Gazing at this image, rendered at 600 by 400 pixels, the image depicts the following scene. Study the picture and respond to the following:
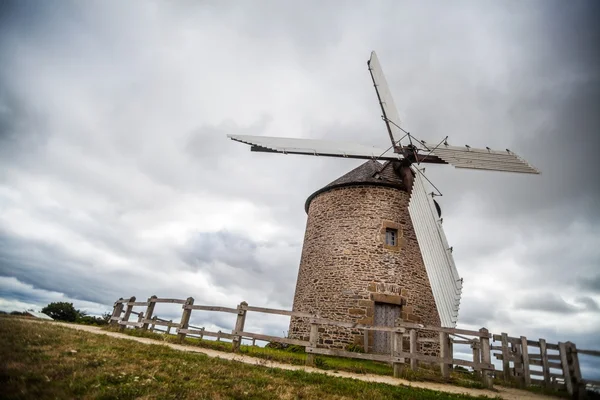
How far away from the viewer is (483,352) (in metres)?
8.00

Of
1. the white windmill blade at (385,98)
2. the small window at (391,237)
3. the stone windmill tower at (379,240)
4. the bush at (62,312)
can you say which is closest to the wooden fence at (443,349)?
the stone windmill tower at (379,240)

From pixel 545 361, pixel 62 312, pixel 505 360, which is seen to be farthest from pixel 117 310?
pixel 545 361

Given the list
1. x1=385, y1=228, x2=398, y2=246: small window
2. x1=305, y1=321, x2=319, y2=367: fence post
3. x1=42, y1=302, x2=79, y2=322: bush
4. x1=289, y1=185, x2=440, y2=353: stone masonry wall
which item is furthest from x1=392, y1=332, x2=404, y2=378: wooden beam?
x1=42, y1=302, x2=79, y2=322: bush

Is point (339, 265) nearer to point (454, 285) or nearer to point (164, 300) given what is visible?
point (454, 285)

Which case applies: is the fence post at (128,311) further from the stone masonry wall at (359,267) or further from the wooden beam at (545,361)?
the wooden beam at (545,361)

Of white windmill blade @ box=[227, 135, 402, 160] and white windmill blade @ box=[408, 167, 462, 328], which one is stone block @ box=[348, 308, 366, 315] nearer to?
white windmill blade @ box=[408, 167, 462, 328]

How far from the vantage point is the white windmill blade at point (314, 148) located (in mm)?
13578

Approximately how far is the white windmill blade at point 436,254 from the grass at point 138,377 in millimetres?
4962

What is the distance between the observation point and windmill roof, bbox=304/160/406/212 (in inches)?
558

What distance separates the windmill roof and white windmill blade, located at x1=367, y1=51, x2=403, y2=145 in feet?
4.61

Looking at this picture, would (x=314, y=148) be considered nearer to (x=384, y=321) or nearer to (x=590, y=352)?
(x=384, y=321)

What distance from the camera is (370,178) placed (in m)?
14.4

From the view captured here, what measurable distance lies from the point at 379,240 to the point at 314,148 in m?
4.76

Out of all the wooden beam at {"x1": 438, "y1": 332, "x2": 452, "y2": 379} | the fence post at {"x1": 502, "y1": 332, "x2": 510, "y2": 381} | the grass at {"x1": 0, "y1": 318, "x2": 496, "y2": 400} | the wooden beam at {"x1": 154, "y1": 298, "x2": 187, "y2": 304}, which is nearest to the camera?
the grass at {"x1": 0, "y1": 318, "x2": 496, "y2": 400}
